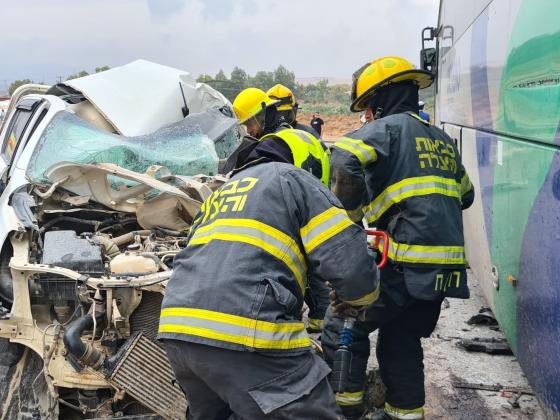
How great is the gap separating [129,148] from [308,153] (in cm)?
208

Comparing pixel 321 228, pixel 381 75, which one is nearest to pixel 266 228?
pixel 321 228

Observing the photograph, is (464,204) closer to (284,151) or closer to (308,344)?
(284,151)

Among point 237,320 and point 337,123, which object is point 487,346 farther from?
point 337,123

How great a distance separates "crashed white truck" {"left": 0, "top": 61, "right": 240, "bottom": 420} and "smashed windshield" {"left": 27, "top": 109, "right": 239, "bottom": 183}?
12mm

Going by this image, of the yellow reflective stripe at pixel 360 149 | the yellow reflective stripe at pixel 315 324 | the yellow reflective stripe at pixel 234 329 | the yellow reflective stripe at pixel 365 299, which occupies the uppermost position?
the yellow reflective stripe at pixel 360 149

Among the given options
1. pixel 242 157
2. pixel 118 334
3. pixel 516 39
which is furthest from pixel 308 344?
pixel 516 39

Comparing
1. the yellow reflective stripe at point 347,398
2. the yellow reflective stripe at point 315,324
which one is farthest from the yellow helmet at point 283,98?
the yellow reflective stripe at point 347,398

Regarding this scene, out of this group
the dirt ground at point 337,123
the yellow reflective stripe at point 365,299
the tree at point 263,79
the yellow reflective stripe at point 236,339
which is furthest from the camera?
the tree at point 263,79

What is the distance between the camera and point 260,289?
2.06 metres

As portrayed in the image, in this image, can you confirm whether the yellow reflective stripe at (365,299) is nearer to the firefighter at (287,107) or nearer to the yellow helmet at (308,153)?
the yellow helmet at (308,153)

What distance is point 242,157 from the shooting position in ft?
8.75

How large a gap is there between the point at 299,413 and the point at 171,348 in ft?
1.74

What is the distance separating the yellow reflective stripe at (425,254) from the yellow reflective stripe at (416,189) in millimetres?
240

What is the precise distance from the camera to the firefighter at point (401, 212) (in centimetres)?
311
